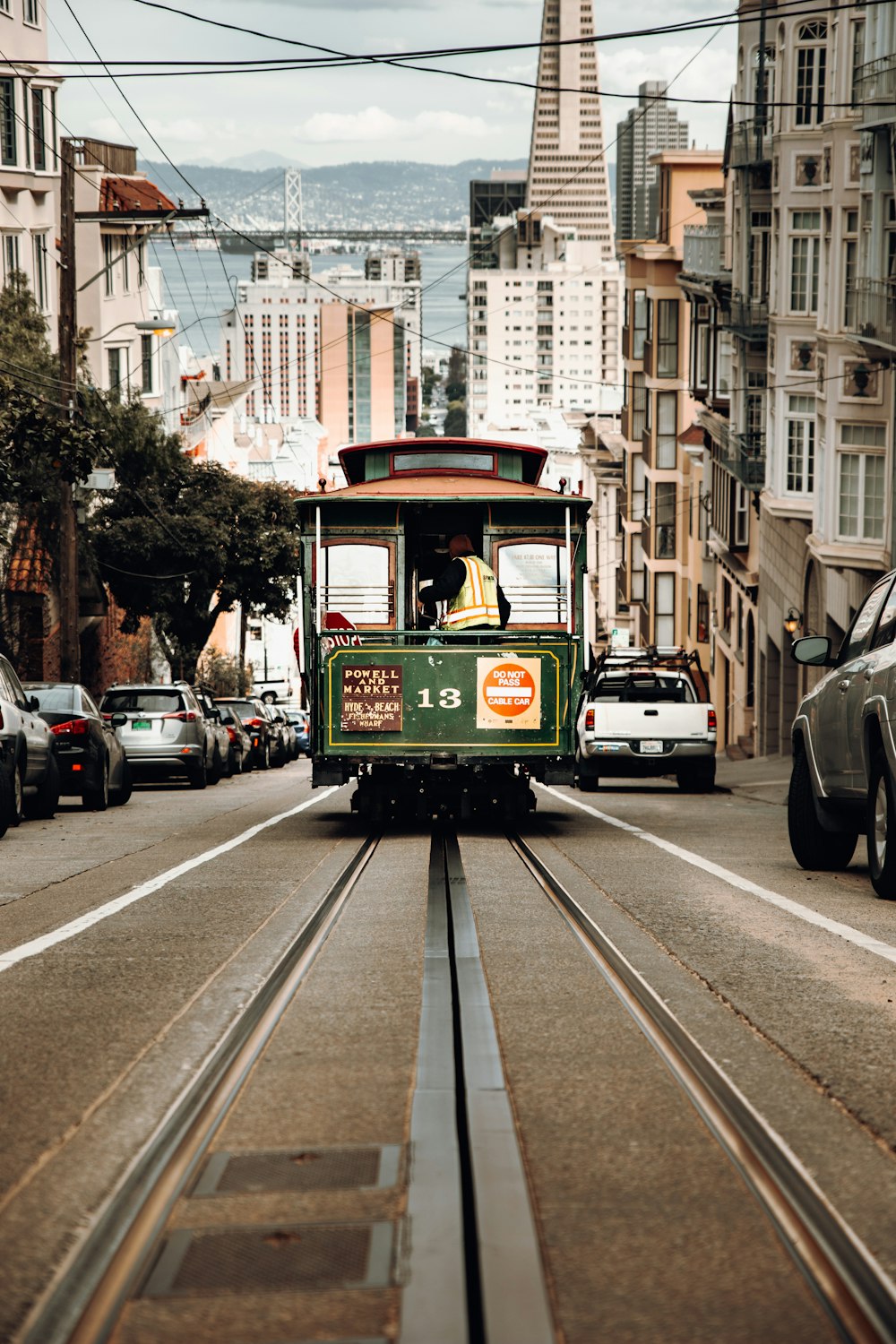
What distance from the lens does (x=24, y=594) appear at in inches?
1692

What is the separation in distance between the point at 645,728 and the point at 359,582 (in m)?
9.82

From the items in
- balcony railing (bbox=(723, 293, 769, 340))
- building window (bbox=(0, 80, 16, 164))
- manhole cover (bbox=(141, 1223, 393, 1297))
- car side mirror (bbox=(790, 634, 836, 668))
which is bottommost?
manhole cover (bbox=(141, 1223, 393, 1297))

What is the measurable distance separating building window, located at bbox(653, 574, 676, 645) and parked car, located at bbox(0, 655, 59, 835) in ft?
163

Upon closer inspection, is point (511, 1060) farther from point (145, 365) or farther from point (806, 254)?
point (145, 365)

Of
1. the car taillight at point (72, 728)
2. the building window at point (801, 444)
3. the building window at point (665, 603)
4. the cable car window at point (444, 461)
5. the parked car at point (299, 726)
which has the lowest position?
the parked car at point (299, 726)

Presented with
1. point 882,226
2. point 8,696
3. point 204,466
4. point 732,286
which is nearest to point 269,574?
point 204,466

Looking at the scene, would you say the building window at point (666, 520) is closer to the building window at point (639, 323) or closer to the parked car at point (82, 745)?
the building window at point (639, 323)

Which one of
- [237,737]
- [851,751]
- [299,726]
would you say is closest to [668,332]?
[299,726]

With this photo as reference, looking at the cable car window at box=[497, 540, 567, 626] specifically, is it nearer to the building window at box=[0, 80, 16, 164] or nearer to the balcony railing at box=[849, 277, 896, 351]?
the balcony railing at box=[849, 277, 896, 351]

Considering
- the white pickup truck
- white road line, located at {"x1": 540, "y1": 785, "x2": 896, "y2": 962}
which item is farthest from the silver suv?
the white pickup truck

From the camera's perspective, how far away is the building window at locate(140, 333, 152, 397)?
6053cm

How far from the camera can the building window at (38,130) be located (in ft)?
154

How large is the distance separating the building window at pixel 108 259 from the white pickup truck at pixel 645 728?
35087 millimetres

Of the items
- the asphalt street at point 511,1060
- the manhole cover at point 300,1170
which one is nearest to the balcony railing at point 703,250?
the asphalt street at point 511,1060
